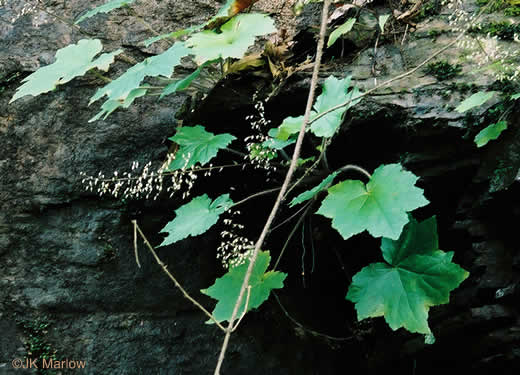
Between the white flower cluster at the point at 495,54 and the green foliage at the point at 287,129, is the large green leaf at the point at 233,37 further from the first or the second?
the white flower cluster at the point at 495,54

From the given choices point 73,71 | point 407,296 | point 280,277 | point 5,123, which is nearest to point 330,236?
point 280,277

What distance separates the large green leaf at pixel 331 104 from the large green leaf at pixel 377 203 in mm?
270

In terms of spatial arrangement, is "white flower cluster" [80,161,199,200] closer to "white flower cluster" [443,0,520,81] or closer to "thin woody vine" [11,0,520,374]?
"thin woody vine" [11,0,520,374]

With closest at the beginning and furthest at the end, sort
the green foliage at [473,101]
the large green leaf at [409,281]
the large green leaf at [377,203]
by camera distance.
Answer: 1. the large green leaf at [377,203]
2. the large green leaf at [409,281]
3. the green foliage at [473,101]

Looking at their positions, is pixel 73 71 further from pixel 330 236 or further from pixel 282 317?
pixel 282 317

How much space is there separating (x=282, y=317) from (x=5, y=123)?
1.69 m

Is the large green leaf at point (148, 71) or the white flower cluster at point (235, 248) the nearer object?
the large green leaf at point (148, 71)

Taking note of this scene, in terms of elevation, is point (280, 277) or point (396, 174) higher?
point (396, 174)

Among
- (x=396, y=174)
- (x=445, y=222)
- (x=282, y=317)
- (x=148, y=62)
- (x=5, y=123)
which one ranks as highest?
(x=148, y=62)

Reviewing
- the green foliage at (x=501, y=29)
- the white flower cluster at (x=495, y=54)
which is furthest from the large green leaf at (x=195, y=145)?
the green foliage at (x=501, y=29)

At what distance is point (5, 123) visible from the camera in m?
2.12

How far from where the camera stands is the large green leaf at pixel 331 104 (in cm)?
156

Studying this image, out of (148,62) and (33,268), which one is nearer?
(148,62)

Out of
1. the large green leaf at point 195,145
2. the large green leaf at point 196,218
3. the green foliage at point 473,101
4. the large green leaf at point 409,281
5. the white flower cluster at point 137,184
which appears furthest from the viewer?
the white flower cluster at point 137,184
